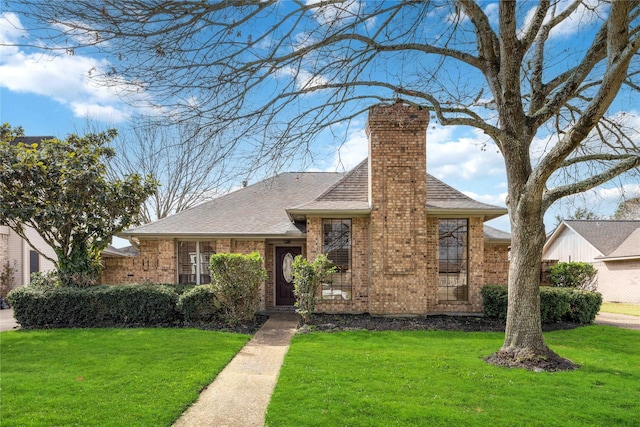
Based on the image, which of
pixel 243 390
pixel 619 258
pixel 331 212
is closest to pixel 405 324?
pixel 331 212

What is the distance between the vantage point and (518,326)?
22.6 ft

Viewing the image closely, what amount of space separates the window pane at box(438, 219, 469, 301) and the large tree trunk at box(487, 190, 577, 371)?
4774mm

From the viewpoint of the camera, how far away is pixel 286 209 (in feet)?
37.4

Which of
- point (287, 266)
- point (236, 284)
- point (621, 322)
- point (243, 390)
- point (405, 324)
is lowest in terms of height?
point (621, 322)

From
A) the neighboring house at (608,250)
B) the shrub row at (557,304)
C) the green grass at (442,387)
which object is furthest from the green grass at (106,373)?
the neighboring house at (608,250)

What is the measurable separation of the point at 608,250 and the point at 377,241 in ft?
60.7

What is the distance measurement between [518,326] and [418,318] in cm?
425

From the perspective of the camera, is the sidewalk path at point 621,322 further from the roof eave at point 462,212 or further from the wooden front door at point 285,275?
the wooden front door at point 285,275

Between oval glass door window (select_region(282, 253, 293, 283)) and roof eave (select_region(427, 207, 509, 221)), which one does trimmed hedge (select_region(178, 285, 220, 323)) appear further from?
roof eave (select_region(427, 207, 509, 221))

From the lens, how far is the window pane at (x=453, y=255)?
11711 millimetres

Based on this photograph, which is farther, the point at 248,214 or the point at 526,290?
the point at 248,214

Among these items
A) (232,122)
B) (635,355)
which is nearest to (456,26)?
(232,122)

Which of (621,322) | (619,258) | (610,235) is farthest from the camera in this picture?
(610,235)

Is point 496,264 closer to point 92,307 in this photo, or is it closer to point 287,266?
point 287,266
